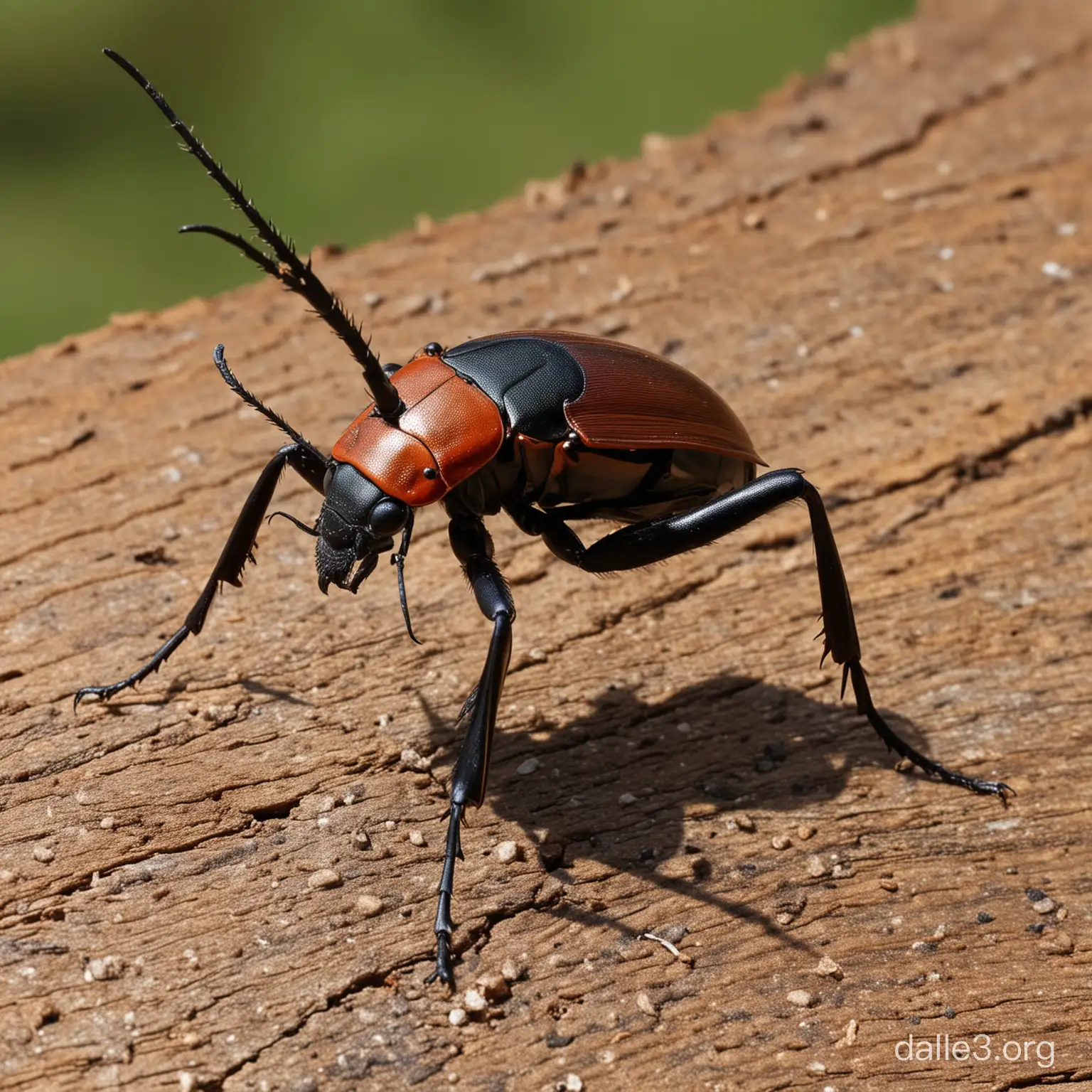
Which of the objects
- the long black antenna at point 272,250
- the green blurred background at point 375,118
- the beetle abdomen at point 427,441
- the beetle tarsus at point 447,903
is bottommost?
the beetle tarsus at point 447,903

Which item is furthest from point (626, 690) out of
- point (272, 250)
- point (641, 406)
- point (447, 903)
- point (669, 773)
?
point (272, 250)

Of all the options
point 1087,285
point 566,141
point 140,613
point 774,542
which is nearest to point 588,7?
point 566,141

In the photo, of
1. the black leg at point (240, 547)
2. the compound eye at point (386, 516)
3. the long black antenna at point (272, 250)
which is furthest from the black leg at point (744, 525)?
the long black antenna at point (272, 250)

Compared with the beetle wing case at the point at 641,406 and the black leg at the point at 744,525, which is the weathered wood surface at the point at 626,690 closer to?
the black leg at the point at 744,525

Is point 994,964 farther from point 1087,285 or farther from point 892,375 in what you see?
point 1087,285

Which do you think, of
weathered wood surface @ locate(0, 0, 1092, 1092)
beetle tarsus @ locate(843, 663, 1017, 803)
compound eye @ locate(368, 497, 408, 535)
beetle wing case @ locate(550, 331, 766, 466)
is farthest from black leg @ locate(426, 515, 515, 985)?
beetle tarsus @ locate(843, 663, 1017, 803)

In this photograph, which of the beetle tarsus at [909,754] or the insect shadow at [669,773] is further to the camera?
the beetle tarsus at [909,754]
